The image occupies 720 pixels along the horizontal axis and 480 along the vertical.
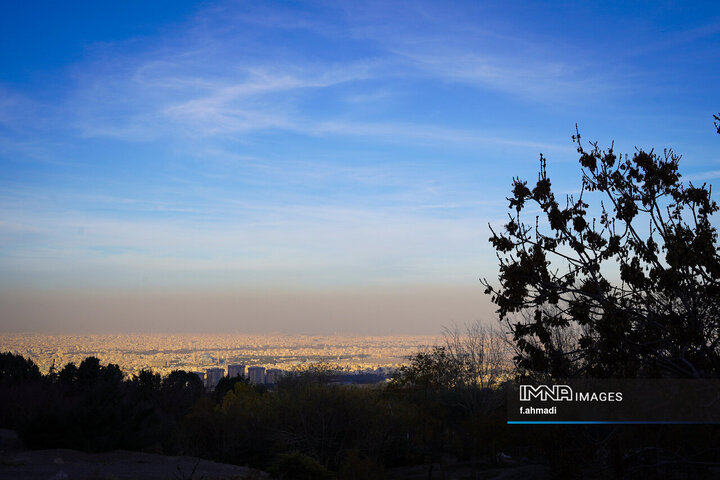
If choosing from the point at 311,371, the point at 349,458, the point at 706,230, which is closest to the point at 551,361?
the point at 706,230

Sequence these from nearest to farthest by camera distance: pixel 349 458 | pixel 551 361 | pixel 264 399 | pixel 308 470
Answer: pixel 551 361
pixel 308 470
pixel 349 458
pixel 264 399

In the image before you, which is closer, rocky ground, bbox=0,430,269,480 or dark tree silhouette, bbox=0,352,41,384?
rocky ground, bbox=0,430,269,480

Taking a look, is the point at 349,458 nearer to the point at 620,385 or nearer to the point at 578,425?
the point at 578,425

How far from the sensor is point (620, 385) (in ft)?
32.2

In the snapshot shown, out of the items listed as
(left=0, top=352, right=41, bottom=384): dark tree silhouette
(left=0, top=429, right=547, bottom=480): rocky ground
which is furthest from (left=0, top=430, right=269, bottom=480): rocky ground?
(left=0, top=352, right=41, bottom=384): dark tree silhouette

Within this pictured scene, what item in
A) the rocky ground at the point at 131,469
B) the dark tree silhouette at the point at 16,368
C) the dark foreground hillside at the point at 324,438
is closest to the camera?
the dark foreground hillside at the point at 324,438

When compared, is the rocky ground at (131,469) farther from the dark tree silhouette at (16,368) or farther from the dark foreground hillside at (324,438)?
the dark tree silhouette at (16,368)

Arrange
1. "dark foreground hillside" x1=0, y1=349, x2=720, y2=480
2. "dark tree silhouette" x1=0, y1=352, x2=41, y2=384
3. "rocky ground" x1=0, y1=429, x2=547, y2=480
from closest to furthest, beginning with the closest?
"dark foreground hillside" x1=0, y1=349, x2=720, y2=480, "rocky ground" x1=0, y1=429, x2=547, y2=480, "dark tree silhouette" x1=0, y1=352, x2=41, y2=384

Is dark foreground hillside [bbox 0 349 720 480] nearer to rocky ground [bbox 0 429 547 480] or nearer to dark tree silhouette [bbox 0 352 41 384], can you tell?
rocky ground [bbox 0 429 547 480]

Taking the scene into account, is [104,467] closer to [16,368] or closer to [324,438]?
[324,438]

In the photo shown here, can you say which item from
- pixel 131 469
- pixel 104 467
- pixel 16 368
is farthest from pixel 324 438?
pixel 16 368

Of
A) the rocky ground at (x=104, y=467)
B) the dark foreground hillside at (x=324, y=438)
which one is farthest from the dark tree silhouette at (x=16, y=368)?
the rocky ground at (x=104, y=467)

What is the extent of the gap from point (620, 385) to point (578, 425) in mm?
1713

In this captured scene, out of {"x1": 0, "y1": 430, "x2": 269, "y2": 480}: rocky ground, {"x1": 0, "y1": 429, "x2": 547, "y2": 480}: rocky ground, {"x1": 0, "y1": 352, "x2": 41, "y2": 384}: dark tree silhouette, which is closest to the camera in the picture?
{"x1": 0, "y1": 430, "x2": 269, "y2": 480}: rocky ground
